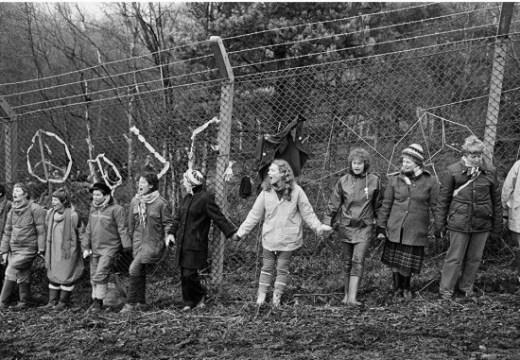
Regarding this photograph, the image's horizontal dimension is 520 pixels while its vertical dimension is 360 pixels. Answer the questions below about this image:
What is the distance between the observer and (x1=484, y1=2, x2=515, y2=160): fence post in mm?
5480

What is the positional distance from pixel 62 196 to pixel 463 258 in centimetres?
456

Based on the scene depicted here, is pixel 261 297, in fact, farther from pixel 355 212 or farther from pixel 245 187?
pixel 355 212

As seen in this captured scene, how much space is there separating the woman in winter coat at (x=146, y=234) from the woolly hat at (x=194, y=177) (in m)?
0.42

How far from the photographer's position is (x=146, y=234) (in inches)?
242

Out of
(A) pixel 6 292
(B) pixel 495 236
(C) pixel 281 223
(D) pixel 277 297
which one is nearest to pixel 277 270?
(D) pixel 277 297

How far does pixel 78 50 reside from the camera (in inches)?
627

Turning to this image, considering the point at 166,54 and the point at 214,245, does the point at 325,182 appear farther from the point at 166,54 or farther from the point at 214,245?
the point at 166,54

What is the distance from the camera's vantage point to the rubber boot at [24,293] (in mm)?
6766

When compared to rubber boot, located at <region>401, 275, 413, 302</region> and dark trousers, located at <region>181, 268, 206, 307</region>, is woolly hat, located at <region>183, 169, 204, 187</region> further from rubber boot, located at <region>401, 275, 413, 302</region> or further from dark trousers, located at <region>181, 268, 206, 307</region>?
rubber boot, located at <region>401, 275, 413, 302</region>

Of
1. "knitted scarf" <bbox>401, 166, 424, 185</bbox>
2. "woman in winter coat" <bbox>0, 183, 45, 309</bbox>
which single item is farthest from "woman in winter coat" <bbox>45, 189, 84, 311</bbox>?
"knitted scarf" <bbox>401, 166, 424, 185</bbox>

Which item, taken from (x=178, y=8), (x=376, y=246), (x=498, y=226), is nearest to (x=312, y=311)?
(x=376, y=246)

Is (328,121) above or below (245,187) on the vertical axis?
above

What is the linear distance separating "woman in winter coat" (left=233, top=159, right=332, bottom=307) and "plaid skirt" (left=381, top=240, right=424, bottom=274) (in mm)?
796

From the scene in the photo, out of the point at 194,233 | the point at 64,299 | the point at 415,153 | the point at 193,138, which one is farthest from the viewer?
the point at 64,299
